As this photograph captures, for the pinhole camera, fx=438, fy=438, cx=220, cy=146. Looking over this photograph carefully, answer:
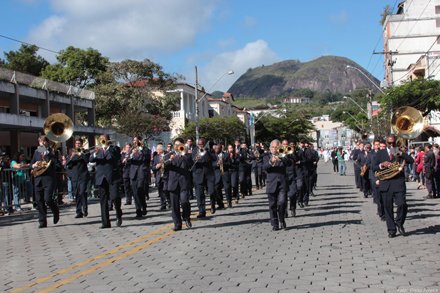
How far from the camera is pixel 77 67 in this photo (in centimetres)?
4178

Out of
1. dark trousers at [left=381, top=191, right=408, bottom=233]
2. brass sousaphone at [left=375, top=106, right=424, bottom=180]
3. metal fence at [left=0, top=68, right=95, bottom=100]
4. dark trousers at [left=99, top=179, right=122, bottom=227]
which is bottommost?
dark trousers at [left=381, top=191, right=408, bottom=233]

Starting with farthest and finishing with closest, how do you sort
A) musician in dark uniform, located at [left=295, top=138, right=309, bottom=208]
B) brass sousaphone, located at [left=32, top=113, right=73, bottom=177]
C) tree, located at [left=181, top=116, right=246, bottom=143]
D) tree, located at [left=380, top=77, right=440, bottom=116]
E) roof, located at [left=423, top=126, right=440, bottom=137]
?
tree, located at [left=181, top=116, right=246, bottom=143]
roof, located at [left=423, top=126, right=440, bottom=137]
tree, located at [left=380, top=77, right=440, bottom=116]
musician in dark uniform, located at [left=295, top=138, right=309, bottom=208]
brass sousaphone, located at [left=32, top=113, right=73, bottom=177]

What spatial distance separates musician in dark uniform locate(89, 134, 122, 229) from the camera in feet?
31.3

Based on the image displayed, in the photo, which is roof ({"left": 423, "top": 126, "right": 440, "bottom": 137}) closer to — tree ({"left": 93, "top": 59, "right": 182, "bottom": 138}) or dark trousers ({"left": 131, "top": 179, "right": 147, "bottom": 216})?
tree ({"left": 93, "top": 59, "right": 182, "bottom": 138})

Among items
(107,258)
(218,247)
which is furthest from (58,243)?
(218,247)

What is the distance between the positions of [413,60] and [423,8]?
637 centimetres

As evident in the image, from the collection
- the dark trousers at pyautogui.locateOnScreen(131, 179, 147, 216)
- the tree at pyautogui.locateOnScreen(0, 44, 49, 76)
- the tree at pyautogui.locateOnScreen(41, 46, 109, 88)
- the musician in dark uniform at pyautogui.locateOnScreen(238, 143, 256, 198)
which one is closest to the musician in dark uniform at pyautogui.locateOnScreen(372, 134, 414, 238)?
the dark trousers at pyautogui.locateOnScreen(131, 179, 147, 216)

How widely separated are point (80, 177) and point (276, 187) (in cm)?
542

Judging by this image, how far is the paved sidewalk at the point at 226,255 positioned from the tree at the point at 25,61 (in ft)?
131

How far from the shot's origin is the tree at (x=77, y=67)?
41531mm

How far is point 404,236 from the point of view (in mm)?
7969

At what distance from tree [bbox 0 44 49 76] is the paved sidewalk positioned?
4005cm

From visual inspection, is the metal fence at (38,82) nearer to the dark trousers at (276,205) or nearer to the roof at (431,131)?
the dark trousers at (276,205)

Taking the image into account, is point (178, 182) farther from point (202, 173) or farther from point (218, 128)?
point (218, 128)
